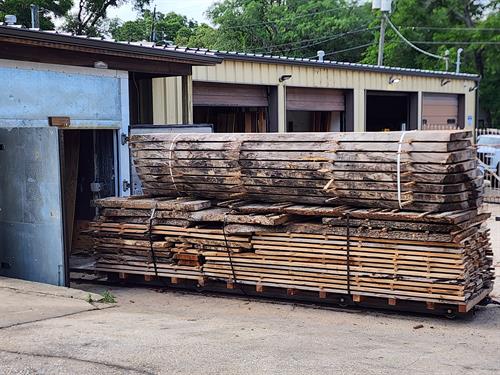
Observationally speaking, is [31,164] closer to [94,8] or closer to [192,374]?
[192,374]

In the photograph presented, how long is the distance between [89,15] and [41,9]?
6568 mm

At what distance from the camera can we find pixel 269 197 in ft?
31.6

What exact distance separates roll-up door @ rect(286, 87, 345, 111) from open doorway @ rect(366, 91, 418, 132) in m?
2.84

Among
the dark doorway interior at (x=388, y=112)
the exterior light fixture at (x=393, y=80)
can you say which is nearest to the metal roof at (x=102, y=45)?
the exterior light fixture at (x=393, y=80)

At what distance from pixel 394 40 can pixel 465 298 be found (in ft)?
126

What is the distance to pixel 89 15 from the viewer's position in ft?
138

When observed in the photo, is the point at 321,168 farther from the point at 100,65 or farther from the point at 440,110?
the point at 440,110

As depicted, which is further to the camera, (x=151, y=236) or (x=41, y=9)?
(x=41, y=9)

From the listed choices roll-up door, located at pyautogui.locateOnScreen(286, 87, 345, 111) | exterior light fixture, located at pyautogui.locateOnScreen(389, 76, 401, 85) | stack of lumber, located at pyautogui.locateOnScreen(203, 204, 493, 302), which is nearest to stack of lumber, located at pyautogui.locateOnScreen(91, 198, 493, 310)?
stack of lumber, located at pyautogui.locateOnScreen(203, 204, 493, 302)

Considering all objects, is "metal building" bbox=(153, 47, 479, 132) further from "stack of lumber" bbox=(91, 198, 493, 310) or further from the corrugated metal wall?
"stack of lumber" bbox=(91, 198, 493, 310)

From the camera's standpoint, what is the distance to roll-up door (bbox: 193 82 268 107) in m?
16.5

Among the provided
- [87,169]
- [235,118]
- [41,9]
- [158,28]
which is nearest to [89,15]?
[41,9]

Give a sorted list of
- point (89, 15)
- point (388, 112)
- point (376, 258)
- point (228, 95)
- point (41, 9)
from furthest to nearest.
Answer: point (89, 15) → point (41, 9) → point (388, 112) → point (228, 95) → point (376, 258)

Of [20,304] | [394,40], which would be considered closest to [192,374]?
[20,304]
